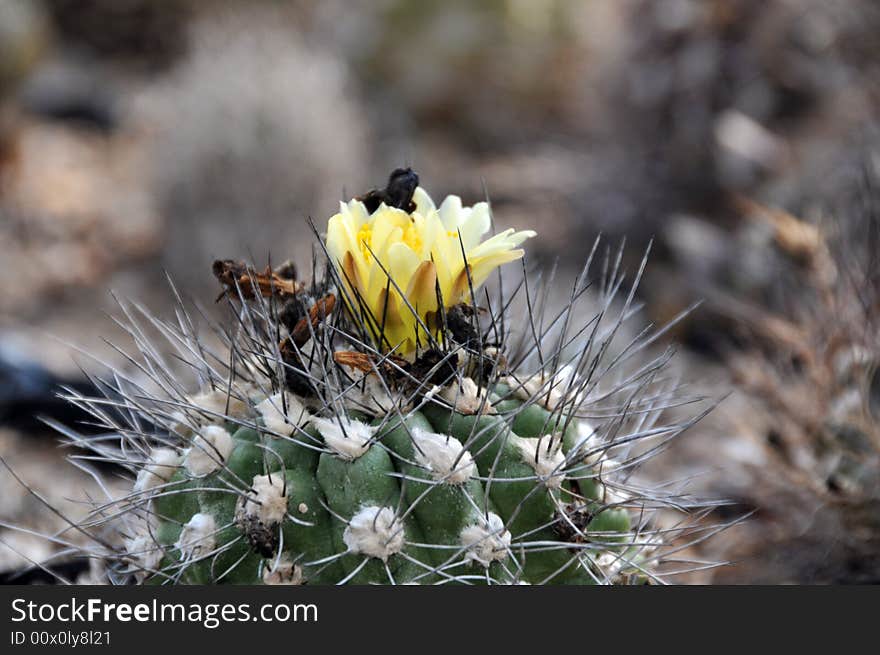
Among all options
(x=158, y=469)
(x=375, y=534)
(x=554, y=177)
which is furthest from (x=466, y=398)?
A: (x=554, y=177)

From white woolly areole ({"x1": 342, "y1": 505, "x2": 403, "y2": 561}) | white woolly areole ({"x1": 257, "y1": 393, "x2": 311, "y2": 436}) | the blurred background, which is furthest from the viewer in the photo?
the blurred background

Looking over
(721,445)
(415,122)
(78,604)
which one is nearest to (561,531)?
(78,604)

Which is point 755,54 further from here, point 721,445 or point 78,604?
point 78,604

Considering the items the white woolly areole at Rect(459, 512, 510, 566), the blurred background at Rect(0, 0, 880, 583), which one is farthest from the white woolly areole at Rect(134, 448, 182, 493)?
the blurred background at Rect(0, 0, 880, 583)

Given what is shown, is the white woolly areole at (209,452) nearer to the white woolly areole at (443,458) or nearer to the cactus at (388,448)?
the cactus at (388,448)

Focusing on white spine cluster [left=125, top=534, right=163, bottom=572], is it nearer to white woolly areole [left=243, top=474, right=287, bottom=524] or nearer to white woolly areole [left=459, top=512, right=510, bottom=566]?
white woolly areole [left=243, top=474, right=287, bottom=524]

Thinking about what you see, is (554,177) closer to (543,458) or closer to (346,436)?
(543,458)
